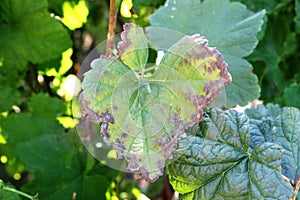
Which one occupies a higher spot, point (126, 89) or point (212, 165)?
point (126, 89)

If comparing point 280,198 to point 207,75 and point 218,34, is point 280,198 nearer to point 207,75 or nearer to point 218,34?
point 207,75

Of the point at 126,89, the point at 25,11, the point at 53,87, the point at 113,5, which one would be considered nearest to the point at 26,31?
the point at 25,11

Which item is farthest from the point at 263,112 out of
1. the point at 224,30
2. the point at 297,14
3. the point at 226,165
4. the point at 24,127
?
the point at 24,127

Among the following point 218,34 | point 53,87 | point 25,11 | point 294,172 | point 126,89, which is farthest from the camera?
point 53,87

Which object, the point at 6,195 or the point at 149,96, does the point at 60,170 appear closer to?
the point at 6,195

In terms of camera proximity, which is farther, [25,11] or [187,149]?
[25,11]

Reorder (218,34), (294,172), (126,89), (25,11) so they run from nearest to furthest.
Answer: (126,89), (294,172), (218,34), (25,11)

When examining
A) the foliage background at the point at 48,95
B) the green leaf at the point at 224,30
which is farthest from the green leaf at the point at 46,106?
the green leaf at the point at 224,30

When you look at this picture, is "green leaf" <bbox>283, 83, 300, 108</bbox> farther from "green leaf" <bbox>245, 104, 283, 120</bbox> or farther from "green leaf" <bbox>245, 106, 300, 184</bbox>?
"green leaf" <bbox>245, 106, 300, 184</bbox>
